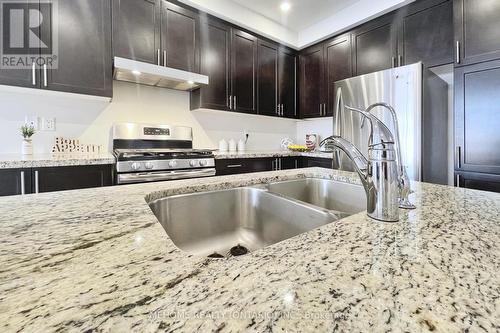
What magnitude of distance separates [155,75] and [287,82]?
1987mm

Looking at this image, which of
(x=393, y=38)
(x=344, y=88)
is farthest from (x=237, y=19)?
(x=393, y=38)

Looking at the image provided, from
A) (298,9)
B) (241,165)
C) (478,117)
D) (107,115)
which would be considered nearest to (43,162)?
(107,115)

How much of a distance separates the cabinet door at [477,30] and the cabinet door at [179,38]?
95.9 inches

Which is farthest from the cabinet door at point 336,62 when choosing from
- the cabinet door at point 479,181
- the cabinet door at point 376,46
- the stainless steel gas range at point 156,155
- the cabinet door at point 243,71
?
the stainless steel gas range at point 156,155

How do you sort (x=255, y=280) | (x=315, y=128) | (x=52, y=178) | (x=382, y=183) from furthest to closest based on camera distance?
(x=315, y=128) → (x=52, y=178) → (x=382, y=183) → (x=255, y=280)

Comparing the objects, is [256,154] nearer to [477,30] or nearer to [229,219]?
[229,219]

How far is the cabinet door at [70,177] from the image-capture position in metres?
1.57

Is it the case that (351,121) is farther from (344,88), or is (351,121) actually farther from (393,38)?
(393,38)

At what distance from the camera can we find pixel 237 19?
2.79 m

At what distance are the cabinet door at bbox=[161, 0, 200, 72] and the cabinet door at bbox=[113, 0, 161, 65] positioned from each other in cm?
7

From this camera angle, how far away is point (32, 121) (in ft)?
6.68

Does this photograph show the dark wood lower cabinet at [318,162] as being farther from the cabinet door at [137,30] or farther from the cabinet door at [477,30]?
the cabinet door at [137,30]

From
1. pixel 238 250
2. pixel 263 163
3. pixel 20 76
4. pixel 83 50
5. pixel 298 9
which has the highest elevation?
pixel 298 9

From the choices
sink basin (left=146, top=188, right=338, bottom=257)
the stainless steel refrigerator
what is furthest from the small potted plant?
the stainless steel refrigerator
